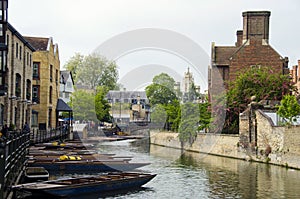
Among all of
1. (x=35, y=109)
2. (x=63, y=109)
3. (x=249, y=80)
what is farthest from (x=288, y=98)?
(x=63, y=109)

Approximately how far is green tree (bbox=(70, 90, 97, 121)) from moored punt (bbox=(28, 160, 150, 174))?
39394 millimetres

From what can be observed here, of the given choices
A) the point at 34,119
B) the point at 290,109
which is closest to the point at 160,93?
the point at 34,119

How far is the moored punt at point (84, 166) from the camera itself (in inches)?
912

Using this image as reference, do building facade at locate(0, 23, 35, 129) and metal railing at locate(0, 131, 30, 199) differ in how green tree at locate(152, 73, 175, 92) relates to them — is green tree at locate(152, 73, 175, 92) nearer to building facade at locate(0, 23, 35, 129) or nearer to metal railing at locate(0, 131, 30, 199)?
building facade at locate(0, 23, 35, 129)

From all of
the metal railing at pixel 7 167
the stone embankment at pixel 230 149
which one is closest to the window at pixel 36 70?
the stone embankment at pixel 230 149

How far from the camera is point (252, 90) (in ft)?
119

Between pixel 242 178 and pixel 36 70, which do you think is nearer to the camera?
pixel 242 178

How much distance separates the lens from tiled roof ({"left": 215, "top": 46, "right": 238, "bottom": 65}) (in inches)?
1921

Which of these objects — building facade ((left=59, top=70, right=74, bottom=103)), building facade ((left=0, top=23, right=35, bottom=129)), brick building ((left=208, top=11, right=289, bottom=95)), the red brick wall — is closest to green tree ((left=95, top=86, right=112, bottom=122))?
building facade ((left=59, top=70, right=74, bottom=103))

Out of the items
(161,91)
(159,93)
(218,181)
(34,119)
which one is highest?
(161,91)

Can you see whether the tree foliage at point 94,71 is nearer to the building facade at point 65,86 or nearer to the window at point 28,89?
the building facade at point 65,86

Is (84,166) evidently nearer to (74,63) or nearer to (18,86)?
(18,86)

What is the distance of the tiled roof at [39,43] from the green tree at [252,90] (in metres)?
16.6

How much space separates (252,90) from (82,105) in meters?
→ 31.2
